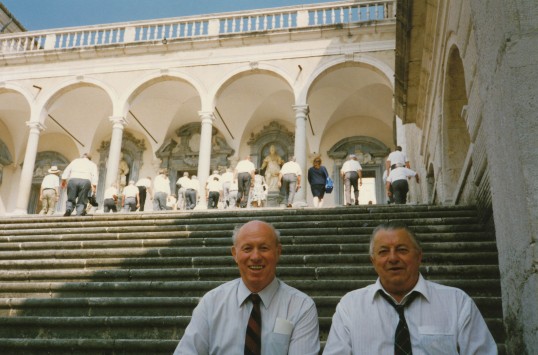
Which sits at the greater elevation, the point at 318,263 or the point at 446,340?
the point at 318,263

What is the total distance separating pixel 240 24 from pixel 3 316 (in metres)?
13.6

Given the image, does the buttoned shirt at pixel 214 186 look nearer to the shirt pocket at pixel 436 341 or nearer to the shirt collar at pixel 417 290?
the shirt collar at pixel 417 290

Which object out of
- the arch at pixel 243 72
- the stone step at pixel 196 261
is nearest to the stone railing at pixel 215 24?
the arch at pixel 243 72

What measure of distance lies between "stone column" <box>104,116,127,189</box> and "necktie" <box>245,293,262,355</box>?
12.7 metres

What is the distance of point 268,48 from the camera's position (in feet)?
52.6

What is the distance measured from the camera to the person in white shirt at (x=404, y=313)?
86.6 inches

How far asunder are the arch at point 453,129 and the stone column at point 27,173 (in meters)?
12.9

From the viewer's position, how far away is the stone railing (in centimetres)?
1570

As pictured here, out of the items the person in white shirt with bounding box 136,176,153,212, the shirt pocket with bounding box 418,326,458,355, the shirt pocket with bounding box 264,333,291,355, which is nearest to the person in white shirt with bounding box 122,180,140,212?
the person in white shirt with bounding box 136,176,153,212

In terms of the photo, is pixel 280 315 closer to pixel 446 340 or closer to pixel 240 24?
pixel 446 340

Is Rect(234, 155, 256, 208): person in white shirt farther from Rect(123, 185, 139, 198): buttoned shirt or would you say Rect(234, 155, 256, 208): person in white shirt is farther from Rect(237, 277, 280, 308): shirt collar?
Rect(237, 277, 280, 308): shirt collar

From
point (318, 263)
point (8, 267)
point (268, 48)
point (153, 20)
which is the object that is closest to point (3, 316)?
point (8, 267)

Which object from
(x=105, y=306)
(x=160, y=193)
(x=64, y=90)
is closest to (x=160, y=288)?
(x=105, y=306)

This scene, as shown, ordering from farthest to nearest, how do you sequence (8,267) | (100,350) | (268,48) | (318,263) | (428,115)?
(268,48) → (428,115) → (8,267) → (318,263) → (100,350)
